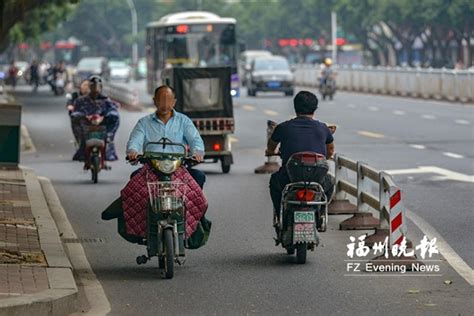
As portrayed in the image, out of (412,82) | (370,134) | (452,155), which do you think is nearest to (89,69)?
(412,82)

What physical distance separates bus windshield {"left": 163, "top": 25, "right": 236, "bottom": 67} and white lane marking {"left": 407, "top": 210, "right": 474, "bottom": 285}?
121 feet

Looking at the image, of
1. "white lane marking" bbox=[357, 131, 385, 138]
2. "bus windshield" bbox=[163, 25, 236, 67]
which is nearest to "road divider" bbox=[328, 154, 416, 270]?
"white lane marking" bbox=[357, 131, 385, 138]

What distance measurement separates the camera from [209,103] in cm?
2603

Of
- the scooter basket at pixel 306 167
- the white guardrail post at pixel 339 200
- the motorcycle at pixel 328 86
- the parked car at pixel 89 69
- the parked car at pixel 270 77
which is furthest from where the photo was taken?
the parked car at pixel 89 69

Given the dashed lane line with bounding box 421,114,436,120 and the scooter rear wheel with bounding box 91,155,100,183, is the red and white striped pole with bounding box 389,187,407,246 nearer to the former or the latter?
the scooter rear wheel with bounding box 91,155,100,183

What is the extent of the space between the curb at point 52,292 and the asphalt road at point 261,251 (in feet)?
1.22

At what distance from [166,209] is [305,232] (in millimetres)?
1346

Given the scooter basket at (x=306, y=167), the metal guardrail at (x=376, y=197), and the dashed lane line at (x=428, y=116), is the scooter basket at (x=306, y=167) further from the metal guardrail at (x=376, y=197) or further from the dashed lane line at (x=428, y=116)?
the dashed lane line at (x=428, y=116)

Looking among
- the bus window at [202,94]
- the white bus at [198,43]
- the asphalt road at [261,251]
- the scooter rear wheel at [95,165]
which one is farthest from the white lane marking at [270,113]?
the scooter rear wheel at [95,165]

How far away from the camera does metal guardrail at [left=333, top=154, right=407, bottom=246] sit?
1305cm

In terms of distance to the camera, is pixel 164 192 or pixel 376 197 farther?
pixel 376 197

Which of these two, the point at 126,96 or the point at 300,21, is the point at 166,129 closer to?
the point at 126,96

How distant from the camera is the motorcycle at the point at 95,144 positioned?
75.5 ft

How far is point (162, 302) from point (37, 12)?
49750 millimetres
